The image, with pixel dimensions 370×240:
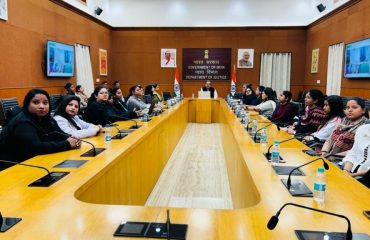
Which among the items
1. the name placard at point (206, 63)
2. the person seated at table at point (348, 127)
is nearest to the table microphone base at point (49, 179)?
the person seated at table at point (348, 127)

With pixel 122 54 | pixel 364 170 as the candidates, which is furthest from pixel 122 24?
pixel 364 170

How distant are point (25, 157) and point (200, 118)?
22.8ft

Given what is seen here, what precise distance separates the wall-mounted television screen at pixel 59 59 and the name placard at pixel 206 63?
4.30 metres

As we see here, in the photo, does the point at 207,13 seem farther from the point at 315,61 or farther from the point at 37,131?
the point at 37,131

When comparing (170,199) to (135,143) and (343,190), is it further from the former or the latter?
(343,190)

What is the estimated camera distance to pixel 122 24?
455 inches

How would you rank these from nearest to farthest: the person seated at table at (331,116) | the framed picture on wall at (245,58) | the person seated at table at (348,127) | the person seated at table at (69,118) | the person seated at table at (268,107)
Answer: the person seated at table at (348,127), the person seated at table at (69,118), the person seated at table at (331,116), the person seated at table at (268,107), the framed picture on wall at (245,58)

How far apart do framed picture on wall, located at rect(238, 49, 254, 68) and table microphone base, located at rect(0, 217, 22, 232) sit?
10556 mm

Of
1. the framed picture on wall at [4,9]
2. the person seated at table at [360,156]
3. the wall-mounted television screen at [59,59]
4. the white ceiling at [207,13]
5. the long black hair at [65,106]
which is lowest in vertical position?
the person seated at table at [360,156]

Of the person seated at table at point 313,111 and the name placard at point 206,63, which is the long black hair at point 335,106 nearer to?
the person seated at table at point 313,111

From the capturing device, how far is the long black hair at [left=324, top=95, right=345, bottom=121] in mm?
3582

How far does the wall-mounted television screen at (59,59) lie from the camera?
7.05 metres

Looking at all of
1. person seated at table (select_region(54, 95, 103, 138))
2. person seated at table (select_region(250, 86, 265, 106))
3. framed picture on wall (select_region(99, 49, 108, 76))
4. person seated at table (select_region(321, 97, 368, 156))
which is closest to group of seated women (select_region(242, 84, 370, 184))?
person seated at table (select_region(321, 97, 368, 156))

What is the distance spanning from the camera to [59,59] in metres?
7.47
